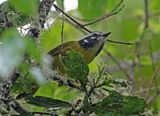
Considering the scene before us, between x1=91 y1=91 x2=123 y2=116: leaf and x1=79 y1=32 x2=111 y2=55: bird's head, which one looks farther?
x1=79 y1=32 x2=111 y2=55: bird's head

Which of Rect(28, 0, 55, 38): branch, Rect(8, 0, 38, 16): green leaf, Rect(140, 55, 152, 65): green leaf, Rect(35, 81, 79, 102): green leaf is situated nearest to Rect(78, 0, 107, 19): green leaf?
Rect(28, 0, 55, 38): branch

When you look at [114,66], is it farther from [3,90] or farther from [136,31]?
[3,90]

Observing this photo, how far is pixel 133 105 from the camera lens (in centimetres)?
120

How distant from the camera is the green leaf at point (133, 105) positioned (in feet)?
3.92

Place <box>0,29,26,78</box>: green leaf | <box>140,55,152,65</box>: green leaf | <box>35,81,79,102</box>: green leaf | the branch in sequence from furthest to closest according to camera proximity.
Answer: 1. <box>140,55,152,65</box>: green leaf
2. <box>35,81,79,102</box>: green leaf
3. the branch
4. <box>0,29,26,78</box>: green leaf

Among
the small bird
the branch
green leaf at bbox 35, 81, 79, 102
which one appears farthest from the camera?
the small bird

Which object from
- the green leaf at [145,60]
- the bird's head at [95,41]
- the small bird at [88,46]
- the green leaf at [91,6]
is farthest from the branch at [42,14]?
the green leaf at [145,60]

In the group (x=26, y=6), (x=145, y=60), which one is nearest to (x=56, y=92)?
(x=26, y=6)

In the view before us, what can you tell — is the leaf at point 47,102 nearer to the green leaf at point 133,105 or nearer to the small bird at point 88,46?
the green leaf at point 133,105

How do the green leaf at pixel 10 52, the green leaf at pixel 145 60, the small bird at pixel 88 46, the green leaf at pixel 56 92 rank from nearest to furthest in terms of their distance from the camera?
the green leaf at pixel 10 52, the green leaf at pixel 56 92, the small bird at pixel 88 46, the green leaf at pixel 145 60

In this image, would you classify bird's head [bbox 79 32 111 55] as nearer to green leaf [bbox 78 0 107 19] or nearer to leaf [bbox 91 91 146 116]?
green leaf [bbox 78 0 107 19]

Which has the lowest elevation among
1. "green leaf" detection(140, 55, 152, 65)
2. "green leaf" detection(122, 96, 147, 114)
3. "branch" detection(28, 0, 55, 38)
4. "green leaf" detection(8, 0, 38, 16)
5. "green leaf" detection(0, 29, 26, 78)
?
"green leaf" detection(0, 29, 26, 78)

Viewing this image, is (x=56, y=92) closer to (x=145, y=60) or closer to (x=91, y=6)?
(x=91, y=6)

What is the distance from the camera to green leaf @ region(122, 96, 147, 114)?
120cm
